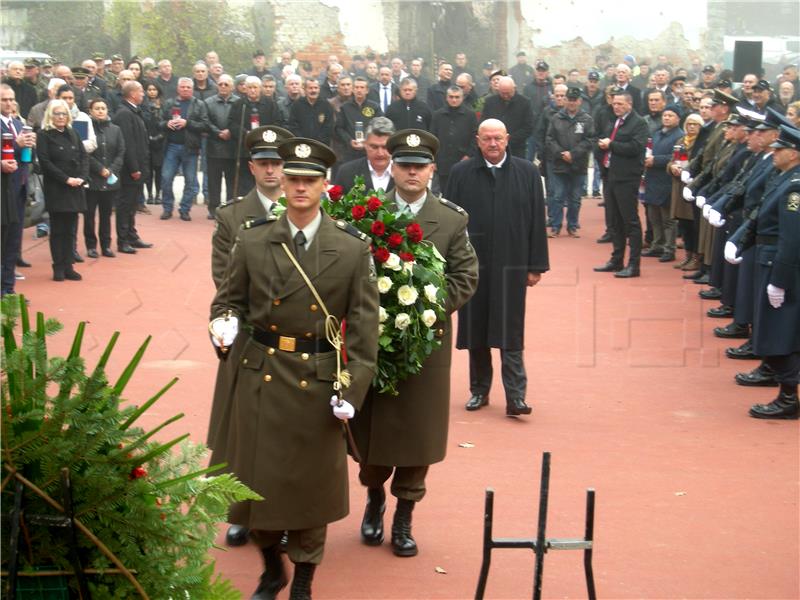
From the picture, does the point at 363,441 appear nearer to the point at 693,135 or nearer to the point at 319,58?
the point at 693,135

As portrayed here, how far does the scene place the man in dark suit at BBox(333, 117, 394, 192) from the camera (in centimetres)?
792

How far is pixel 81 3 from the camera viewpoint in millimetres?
27156

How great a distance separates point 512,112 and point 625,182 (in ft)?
12.7

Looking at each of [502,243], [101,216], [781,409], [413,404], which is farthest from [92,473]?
[101,216]

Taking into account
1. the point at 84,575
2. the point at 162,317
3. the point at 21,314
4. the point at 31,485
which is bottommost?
the point at 162,317

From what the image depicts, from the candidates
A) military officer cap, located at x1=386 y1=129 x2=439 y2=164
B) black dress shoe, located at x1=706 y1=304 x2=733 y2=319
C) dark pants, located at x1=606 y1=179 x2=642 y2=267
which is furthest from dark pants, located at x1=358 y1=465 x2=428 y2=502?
dark pants, located at x1=606 y1=179 x2=642 y2=267

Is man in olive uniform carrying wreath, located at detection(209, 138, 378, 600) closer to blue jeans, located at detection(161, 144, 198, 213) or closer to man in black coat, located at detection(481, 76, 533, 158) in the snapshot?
man in black coat, located at detection(481, 76, 533, 158)

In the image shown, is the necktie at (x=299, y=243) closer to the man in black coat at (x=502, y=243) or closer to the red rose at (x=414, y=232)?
the red rose at (x=414, y=232)

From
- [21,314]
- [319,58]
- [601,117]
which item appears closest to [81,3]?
[319,58]

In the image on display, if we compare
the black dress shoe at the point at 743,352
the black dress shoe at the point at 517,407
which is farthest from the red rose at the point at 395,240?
the black dress shoe at the point at 743,352

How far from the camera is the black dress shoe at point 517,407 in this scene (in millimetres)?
9664

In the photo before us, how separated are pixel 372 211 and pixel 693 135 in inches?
411

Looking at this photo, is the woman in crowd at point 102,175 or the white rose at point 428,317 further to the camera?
the woman in crowd at point 102,175

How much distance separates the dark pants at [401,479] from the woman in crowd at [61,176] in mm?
8483
